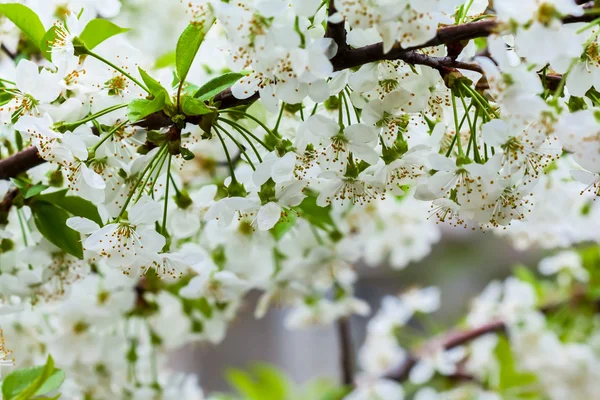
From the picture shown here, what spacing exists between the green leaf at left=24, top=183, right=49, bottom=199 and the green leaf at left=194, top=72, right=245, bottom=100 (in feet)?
0.61

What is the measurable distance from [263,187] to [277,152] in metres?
0.03

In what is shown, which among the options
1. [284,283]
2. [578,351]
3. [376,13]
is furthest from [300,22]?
[578,351]

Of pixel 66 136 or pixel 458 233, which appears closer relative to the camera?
pixel 66 136

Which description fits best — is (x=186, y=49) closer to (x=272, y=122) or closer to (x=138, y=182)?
(x=138, y=182)

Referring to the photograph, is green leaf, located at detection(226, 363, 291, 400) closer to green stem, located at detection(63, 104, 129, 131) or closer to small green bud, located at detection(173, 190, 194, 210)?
small green bud, located at detection(173, 190, 194, 210)

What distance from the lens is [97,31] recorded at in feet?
2.05

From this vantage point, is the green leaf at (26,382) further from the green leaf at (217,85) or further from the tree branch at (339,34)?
the tree branch at (339,34)

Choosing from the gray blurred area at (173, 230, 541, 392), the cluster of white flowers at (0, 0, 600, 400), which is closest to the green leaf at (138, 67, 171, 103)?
the cluster of white flowers at (0, 0, 600, 400)

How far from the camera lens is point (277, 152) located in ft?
1.88

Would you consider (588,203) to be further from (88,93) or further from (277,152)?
(88,93)

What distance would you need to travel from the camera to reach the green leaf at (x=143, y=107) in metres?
0.52

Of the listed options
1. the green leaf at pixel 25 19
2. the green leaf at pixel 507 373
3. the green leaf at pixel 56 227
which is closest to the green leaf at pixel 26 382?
the green leaf at pixel 56 227

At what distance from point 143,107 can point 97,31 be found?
15 centimetres

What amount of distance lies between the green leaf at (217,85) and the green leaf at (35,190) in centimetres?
18
